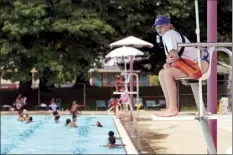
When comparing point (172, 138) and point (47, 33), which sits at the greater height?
point (47, 33)

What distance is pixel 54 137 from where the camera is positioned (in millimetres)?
16547

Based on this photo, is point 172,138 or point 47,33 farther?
point 47,33

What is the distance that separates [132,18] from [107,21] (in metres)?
1.71

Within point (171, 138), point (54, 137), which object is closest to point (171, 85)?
point (171, 138)

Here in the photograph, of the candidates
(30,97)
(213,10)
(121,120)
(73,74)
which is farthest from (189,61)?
(30,97)

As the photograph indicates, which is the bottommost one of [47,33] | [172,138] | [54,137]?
[54,137]

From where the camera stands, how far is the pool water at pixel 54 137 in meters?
13.7

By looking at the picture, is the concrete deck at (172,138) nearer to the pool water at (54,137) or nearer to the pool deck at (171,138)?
the pool deck at (171,138)

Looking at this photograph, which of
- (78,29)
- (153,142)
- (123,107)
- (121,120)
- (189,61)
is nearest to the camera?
(189,61)

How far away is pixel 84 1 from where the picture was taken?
27.6m

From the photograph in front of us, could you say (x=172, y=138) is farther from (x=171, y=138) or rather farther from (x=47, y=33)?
(x=47, y=33)

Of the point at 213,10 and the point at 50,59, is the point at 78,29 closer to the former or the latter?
the point at 50,59

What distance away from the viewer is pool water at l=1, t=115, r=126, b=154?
540 inches

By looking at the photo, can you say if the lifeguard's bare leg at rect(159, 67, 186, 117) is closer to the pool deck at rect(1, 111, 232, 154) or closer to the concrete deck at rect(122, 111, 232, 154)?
the concrete deck at rect(122, 111, 232, 154)
